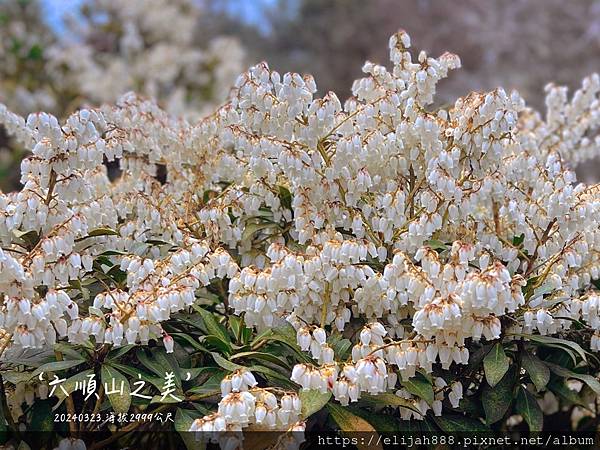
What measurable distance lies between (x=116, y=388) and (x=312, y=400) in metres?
0.53

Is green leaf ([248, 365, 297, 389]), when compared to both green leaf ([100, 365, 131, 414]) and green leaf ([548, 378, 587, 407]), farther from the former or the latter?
green leaf ([548, 378, 587, 407])

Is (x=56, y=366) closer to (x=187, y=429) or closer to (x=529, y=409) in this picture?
(x=187, y=429)

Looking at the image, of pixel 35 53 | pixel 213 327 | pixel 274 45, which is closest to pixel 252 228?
pixel 213 327

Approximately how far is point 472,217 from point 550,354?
51cm

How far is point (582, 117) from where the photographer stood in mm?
3330

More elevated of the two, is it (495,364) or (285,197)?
(285,197)

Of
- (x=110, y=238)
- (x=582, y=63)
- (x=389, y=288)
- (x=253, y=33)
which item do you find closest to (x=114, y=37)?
(x=582, y=63)

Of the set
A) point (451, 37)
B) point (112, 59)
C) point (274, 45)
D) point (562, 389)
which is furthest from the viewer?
point (274, 45)

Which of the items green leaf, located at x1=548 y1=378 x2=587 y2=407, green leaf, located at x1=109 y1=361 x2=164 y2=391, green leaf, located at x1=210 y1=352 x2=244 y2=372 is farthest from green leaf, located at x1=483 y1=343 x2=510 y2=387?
green leaf, located at x1=109 y1=361 x2=164 y2=391

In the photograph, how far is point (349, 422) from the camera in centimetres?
201

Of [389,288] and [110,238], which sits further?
[110,238]

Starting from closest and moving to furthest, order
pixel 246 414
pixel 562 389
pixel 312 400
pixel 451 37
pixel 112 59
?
pixel 246 414 < pixel 312 400 < pixel 562 389 < pixel 112 59 < pixel 451 37

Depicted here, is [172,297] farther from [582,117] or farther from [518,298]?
[582,117]

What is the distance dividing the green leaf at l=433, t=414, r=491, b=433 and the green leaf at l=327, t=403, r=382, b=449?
274mm
